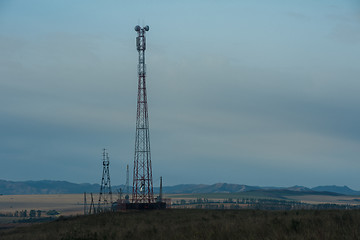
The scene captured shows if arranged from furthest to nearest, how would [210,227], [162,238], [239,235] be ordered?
1. [210,227]
2. [162,238]
3. [239,235]

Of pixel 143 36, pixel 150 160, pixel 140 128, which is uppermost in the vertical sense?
pixel 143 36

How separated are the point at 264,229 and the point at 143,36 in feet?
166

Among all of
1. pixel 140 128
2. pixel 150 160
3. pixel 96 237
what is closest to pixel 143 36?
pixel 140 128

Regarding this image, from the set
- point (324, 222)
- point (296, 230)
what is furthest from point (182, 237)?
point (324, 222)

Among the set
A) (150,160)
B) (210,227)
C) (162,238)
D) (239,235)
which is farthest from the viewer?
(150,160)

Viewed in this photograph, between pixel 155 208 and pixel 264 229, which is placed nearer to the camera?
pixel 264 229

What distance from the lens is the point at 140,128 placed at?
66312 mm

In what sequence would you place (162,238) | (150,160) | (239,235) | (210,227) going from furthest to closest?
(150,160) → (210,227) → (162,238) → (239,235)

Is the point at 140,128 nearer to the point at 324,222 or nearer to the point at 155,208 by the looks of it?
the point at 155,208

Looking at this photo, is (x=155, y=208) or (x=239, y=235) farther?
(x=155, y=208)

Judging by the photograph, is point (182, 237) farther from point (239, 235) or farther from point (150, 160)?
point (150, 160)

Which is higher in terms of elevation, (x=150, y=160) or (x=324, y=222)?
(x=150, y=160)

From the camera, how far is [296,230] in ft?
68.0

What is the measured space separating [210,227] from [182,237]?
2.69m
